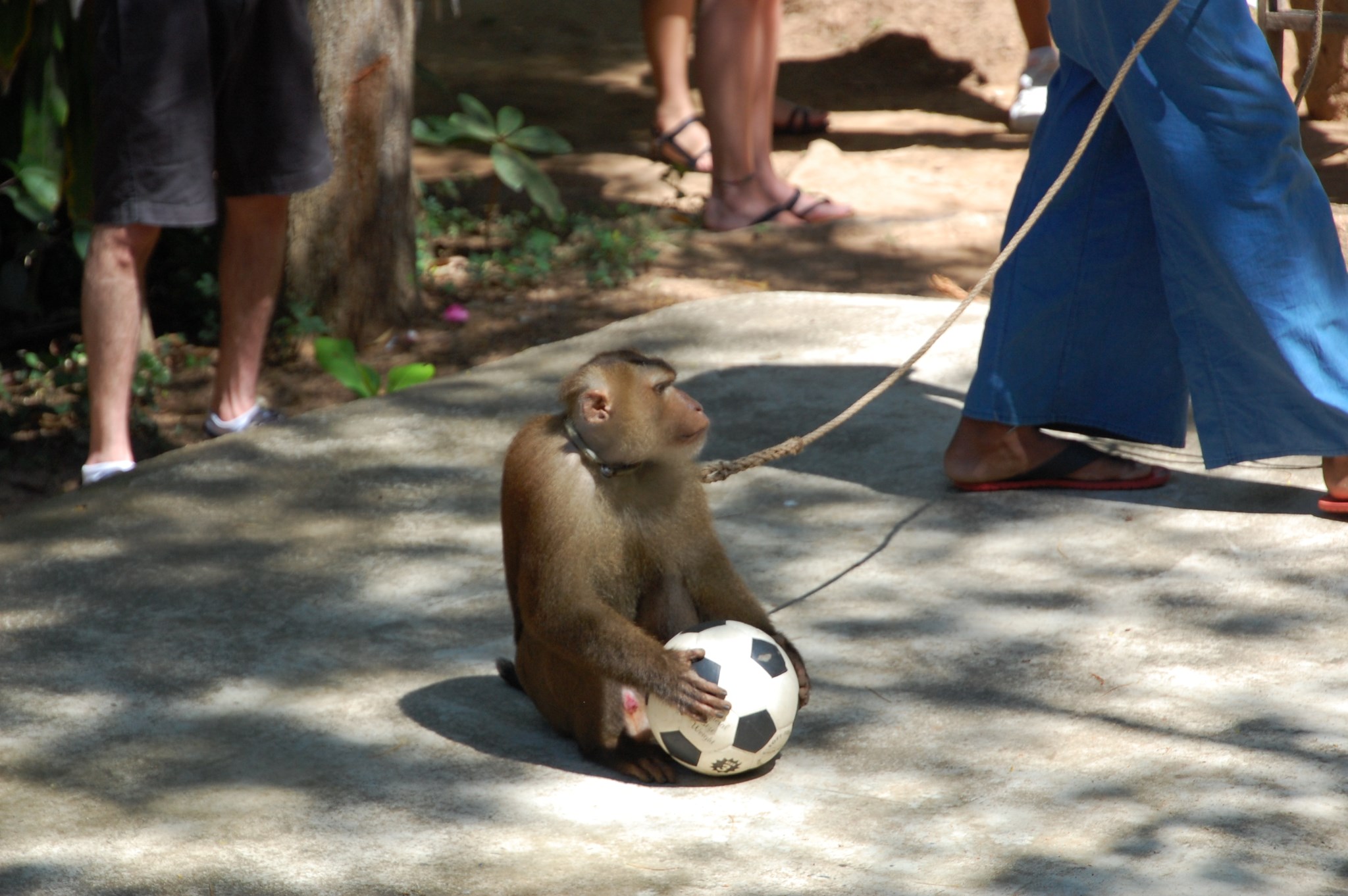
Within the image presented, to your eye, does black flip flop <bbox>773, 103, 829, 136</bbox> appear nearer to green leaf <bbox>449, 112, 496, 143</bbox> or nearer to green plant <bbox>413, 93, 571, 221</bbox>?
green plant <bbox>413, 93, 571, 221</bbox>

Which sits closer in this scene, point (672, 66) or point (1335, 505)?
point (1335, 505)

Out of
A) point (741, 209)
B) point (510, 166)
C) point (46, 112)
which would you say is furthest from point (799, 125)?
point (46, 112)

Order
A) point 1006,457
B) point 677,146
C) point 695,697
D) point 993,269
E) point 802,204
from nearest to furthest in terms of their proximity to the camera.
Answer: point 695,697 < point 993,269 < point 1006,457 < point 802,204 < point 677,146

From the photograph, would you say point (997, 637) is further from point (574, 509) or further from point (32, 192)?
point (32, 192)

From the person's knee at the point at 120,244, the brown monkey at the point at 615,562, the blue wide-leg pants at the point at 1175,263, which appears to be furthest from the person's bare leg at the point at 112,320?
the blue wide-leg pants at the point at 1175,263

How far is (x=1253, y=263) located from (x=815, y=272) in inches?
114

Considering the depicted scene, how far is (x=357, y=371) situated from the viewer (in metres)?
5.14

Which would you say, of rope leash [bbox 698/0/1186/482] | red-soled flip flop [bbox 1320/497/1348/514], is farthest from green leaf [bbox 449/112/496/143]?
red-soled flip flop [bbox 1320/497/1348/514]

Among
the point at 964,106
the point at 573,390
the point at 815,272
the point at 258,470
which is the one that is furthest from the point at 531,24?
the point at 573,390

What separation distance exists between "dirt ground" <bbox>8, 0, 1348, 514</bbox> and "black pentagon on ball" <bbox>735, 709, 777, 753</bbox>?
3205 millimetres

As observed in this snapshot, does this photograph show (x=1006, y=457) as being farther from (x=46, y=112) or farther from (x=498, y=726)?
(x=46, y=112)

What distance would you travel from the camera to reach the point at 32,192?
4.95 meters

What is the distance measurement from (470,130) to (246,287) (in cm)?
190

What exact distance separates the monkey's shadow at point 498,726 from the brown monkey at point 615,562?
0.05 m
